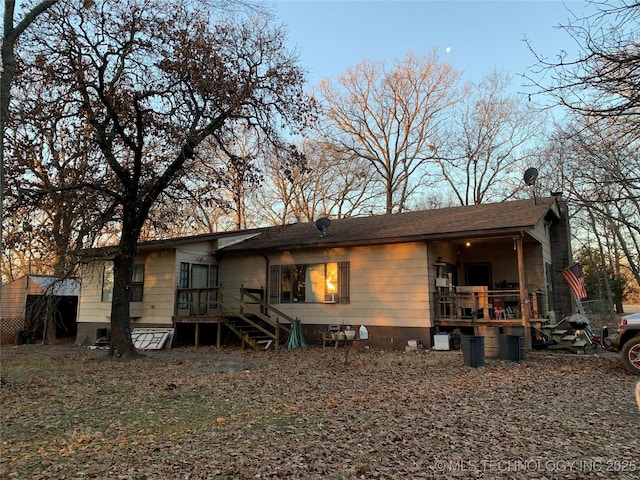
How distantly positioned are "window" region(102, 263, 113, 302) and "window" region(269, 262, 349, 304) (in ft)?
20.2

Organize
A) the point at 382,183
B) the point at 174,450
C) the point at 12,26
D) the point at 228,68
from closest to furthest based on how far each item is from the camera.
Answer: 1. the point at 174,450
2. the point at 12,26
3. the point at 228,68
4. the point at 382,183

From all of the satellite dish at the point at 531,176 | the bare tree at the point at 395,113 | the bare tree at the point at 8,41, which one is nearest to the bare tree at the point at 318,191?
the bare tree at the point at 395,113

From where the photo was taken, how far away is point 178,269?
1483cm

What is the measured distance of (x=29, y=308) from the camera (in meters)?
16.8

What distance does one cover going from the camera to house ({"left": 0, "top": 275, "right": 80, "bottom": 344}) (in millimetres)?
16953

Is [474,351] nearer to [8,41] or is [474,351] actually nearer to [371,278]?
[371,278]

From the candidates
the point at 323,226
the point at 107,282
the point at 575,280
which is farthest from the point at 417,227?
the point at 107,282

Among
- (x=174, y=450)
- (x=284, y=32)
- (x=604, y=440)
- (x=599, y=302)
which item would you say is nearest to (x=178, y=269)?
(x=284, y=32)

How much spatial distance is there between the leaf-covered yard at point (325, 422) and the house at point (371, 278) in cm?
300

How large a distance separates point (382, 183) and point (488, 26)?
21.1 metres

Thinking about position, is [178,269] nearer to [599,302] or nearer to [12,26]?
[12,26]

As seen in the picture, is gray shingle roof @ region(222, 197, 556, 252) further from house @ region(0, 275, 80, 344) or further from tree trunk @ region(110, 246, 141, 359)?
house @ region(0, 275, 80, 344)

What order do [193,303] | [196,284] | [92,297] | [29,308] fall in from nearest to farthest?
[193,303] < [196,284] < [92,297] < [29,308]

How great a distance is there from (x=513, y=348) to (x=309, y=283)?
21.6 ft
